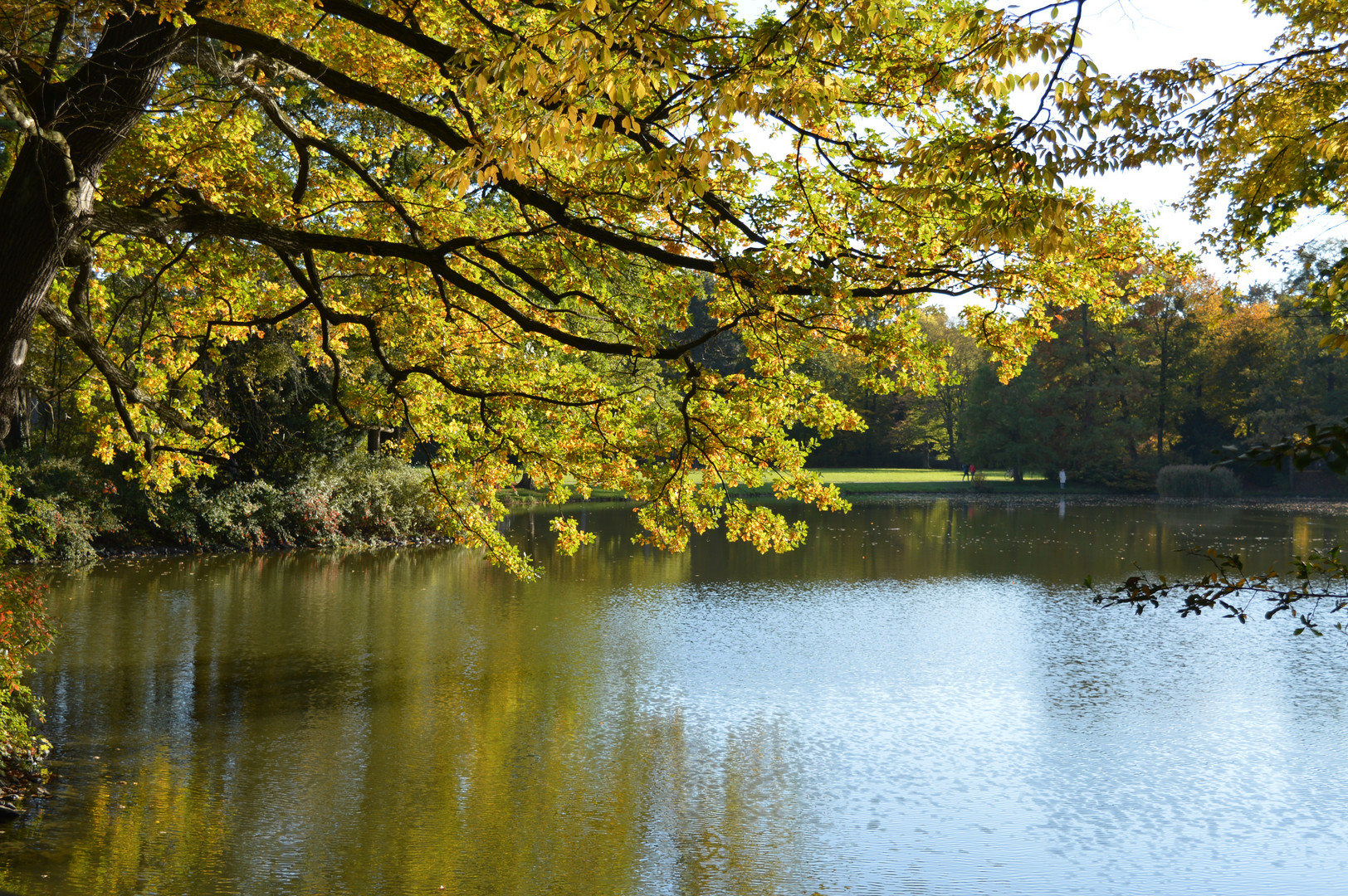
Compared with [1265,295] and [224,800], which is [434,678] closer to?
[224,800]

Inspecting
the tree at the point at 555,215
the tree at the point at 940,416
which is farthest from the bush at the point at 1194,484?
the tree at the point at 555,215

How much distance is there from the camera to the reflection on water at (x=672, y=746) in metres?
6.48

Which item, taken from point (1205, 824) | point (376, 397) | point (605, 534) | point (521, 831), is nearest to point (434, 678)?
point (376, 397)

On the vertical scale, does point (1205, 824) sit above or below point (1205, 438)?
below

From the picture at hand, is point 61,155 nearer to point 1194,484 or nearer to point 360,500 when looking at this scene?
point 360,500

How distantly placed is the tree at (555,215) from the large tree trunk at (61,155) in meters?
0.02

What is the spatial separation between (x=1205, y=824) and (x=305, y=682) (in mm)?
8558

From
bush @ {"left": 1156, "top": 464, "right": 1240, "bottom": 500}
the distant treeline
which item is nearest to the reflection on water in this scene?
bush @ {"left": 1156, "top": 464, "right": 1240, "bottom": 500}

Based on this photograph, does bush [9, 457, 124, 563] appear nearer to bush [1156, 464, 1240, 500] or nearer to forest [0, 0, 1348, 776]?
forest [0, 0, 1348, 776]

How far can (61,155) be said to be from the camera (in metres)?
5.82

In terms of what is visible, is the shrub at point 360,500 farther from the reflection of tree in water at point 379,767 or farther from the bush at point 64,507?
the reflection of tree in water at point 379,767

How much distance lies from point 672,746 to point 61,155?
636 centimetres

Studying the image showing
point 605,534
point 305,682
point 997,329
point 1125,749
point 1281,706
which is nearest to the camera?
point 997,329

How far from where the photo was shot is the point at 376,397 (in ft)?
29.8
